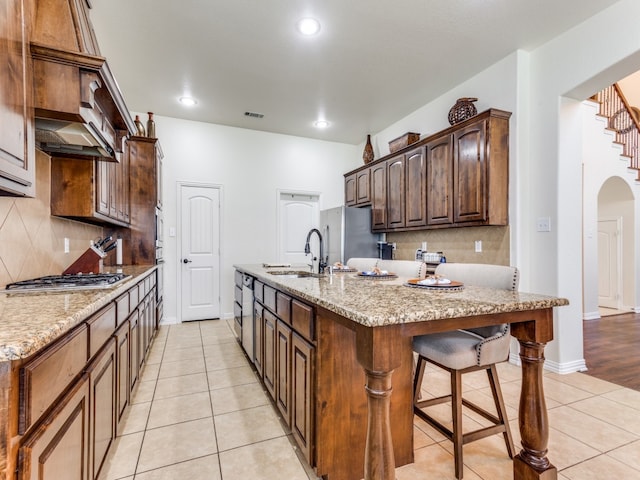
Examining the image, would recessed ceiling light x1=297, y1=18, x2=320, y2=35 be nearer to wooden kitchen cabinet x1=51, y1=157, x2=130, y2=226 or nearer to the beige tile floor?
wooden kitchen cabinet x1=51, y1=157, x2=130, y2=226

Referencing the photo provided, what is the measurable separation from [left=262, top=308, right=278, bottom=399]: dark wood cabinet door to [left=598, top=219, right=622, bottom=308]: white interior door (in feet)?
19.1

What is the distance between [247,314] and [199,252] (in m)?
2.24

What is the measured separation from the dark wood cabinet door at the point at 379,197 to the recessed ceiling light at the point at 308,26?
210cm

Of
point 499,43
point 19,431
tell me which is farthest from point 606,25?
point 19,431

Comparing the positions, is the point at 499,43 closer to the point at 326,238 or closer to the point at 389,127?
the point at 389,127

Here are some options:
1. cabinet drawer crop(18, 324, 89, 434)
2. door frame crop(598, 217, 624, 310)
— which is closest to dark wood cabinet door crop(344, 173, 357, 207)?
door frame crop(598, 217, 624, 310)

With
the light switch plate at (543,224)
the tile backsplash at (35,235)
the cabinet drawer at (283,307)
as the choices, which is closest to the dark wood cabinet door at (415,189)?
the light switch plate at (543,224)

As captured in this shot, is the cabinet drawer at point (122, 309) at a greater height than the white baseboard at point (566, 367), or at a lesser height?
greater

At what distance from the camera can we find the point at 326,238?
16.8 ft

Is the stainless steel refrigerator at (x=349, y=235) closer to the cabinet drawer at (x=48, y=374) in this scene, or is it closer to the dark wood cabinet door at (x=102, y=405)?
the dark wood cabinet door at (x=102, y=405)

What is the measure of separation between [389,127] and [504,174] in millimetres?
2324

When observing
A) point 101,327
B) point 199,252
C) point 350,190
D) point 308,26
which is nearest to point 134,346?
point 101,327

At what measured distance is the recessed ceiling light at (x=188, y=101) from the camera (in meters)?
4.05

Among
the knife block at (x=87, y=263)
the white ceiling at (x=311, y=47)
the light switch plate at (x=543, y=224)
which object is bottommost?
the knife block at (x=87, y=263)
